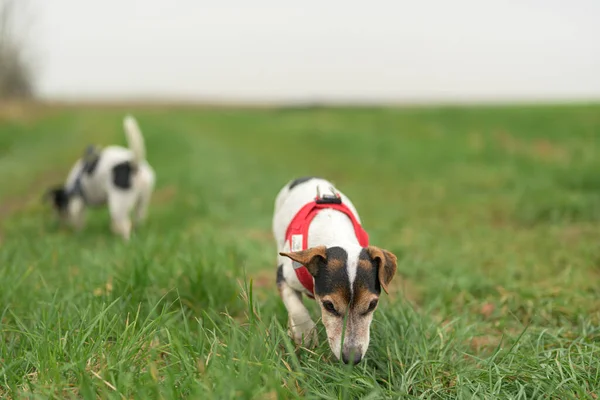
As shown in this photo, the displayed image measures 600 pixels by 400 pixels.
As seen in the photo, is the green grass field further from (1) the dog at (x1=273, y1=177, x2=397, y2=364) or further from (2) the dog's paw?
(1) the dog at (x1=273, y1=177, x2=397, y2=364)

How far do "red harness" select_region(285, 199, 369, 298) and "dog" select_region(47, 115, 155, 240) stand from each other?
3.72m

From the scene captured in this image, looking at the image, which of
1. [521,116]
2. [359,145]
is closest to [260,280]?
[359,145]

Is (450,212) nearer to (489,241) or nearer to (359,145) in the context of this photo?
(489,241)

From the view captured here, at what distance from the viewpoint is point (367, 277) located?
2.65 m

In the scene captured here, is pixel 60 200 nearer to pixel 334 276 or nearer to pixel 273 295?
pixel 273 295

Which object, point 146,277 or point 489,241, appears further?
point 489,241

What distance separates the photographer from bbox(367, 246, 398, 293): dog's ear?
2688 millimetres

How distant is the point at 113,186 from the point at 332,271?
4.96 m

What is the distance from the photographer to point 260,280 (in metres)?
5.27

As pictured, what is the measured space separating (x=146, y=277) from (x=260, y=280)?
1644 millimetres

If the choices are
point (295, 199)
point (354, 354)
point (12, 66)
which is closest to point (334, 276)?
point (354, 354)

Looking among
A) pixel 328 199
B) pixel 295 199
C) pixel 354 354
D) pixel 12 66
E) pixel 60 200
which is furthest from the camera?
pixel 12 66

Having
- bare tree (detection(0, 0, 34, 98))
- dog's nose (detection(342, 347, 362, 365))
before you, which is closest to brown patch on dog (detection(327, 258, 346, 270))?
dog's nose (detection(342, 347, 362, 365))

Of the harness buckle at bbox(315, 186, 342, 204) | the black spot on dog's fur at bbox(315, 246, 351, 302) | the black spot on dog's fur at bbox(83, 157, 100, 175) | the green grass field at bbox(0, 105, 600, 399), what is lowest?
the green grass field at bbox(0, 105, 600, 399)
